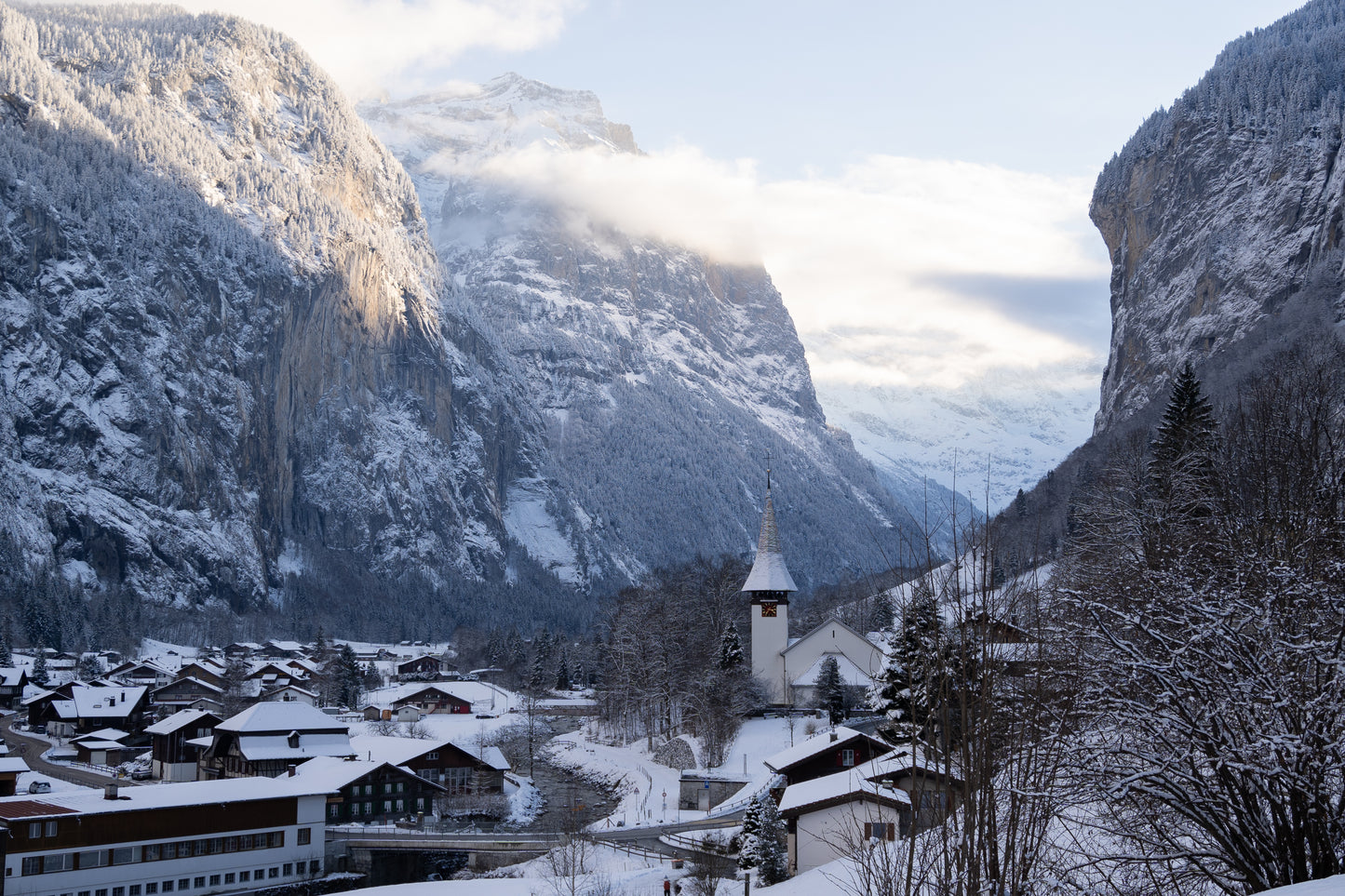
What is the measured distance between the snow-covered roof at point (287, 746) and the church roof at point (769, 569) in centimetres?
2719

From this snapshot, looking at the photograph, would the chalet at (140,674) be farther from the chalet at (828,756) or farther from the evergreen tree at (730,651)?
the chalet at (828,756)

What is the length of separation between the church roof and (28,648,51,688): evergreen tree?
7712 cm

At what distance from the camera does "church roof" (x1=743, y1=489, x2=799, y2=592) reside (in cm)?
7581

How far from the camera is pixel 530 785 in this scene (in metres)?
70.0

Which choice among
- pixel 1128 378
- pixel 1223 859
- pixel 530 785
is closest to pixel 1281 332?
pixel 1128 378

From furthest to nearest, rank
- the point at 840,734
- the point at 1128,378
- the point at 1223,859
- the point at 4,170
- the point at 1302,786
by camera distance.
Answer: the point at 4,170 → the point at 1128,378 → the point at 840,734 → the point at 1223,859 → the point at 1302,786

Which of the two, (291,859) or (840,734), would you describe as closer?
(840,734)

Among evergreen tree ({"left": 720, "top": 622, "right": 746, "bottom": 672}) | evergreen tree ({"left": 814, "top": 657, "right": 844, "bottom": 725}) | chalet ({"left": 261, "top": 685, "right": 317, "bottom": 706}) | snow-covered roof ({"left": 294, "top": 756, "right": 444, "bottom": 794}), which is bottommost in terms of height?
chalet ({"left": 261, "top": 685, "right": 317, "bottom": 706})

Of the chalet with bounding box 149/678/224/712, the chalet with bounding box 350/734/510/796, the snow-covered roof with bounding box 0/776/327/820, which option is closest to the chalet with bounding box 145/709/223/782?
the chalet with bounding box 350/734/510/796

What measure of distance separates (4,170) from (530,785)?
178m

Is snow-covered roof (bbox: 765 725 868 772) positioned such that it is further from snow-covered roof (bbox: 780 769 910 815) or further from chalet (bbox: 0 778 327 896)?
chalet (bbox: 0 778 327 896)

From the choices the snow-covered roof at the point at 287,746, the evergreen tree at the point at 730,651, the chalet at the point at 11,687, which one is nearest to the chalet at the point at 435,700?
the snow-covered roof at the point at 287,746

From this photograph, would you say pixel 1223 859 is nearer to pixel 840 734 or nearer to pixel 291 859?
pixel 840 734

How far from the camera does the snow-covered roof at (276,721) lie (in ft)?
227
